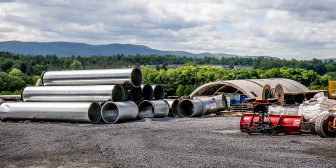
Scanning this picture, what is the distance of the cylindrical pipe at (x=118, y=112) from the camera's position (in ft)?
77.6

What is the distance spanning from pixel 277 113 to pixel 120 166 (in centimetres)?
987

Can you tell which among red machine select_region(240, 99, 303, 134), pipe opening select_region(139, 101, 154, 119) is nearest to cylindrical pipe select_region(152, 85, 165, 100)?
pipe opening select_region(139, 101, 154, 119)

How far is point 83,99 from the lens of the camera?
24922 mm

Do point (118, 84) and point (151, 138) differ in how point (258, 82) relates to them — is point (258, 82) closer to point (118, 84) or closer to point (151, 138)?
point (118, 84)

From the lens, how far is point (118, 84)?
2491 cm

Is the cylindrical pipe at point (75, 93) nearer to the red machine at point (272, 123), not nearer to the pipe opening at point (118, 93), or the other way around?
the pipe opening at point (118, 93)

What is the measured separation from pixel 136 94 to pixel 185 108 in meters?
5.32

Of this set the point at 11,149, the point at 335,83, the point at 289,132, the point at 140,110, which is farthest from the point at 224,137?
the point at 140,110

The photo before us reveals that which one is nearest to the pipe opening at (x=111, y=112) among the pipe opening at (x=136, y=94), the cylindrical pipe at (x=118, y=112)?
the cylindrical pipe at (x=118, y=112)

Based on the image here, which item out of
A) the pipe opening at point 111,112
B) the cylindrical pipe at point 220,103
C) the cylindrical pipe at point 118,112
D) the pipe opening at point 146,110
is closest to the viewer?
the cylindrical pipe at point 118,112

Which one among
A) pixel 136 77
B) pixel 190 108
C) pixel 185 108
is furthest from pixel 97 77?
pixel 190 108

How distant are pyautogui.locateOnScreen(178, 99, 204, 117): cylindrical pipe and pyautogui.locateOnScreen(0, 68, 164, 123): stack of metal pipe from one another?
424 cm

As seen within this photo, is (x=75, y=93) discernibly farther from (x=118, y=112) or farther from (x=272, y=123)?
(x=272, y=123)

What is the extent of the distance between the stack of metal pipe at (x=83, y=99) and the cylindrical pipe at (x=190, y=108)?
4243mm
